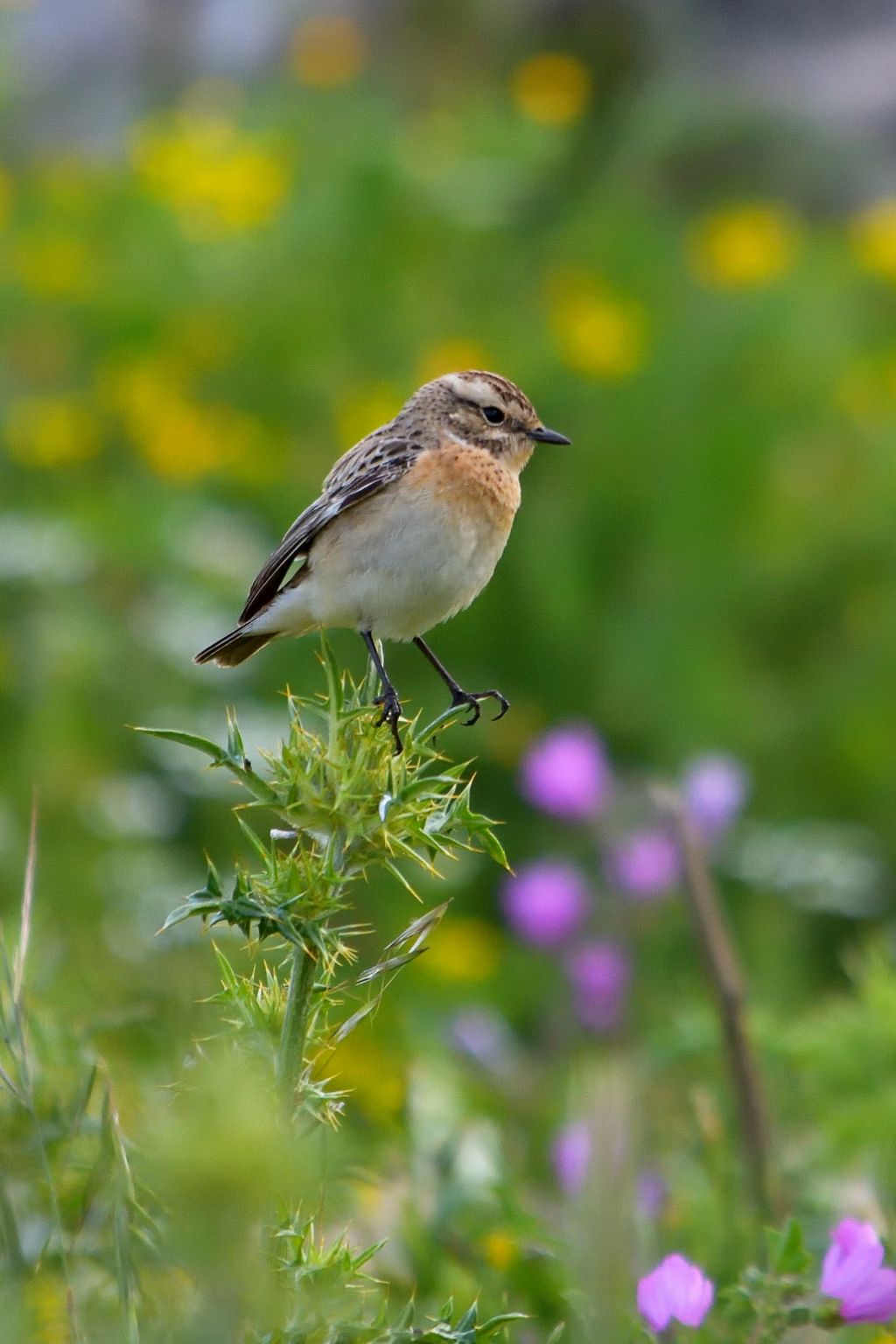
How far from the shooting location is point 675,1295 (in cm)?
167

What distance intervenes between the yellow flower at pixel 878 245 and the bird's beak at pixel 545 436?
5402 mm

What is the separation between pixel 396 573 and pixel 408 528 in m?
0.16

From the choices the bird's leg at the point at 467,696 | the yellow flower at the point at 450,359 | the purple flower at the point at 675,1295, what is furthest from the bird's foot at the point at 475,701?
the yellow flower at the point at 450,359

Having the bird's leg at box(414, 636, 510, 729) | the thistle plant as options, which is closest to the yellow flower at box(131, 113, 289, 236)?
the bird's leg at box(414, 636, 510, 729)

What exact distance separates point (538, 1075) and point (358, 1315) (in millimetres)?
2629

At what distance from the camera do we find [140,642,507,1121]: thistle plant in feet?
4.57

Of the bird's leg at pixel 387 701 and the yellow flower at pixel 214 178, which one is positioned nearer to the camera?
the bird's leg at pixel 387 701

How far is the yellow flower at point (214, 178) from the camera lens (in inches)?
316

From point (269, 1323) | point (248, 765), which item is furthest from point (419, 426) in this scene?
point (269, 1323)

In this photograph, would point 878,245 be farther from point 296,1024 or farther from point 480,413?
point 296,1024

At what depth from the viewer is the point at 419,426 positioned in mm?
3346

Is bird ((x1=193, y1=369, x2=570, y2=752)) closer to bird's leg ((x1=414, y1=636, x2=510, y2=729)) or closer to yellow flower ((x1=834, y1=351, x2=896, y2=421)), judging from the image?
bird's leg ((x1=414, y1=636, x2=510, y2=729))

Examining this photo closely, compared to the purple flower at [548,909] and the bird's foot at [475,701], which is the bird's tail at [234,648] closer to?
the bird's foot at [475,701]

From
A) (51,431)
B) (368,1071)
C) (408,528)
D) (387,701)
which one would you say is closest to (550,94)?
(51,431)
